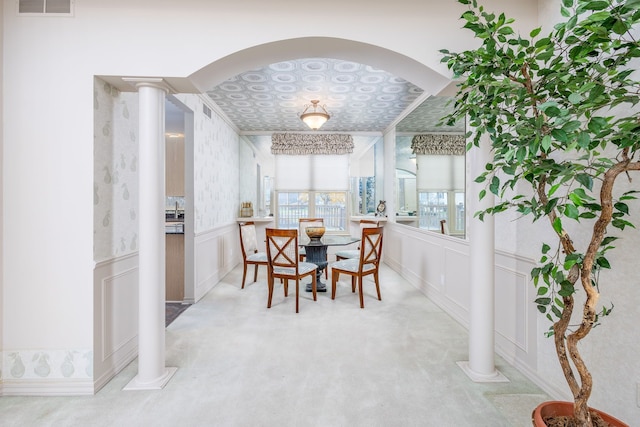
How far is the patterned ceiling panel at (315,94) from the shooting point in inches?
134

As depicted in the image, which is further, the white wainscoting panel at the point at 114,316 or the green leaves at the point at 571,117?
the white wainscoting panel at the point at 114,316

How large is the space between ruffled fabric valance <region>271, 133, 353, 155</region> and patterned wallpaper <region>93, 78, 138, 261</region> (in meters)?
3.84

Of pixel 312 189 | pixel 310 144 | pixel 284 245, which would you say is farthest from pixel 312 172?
pixel 284 245

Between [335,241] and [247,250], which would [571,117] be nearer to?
[335,241]

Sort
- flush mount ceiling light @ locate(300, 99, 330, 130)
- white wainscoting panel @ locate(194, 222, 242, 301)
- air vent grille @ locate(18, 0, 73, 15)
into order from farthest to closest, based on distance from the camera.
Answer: flush mount ceiling light @ locate(300, 99, 330, 130) < white wainscoting panel @ locate(194, 222, 242, 301) < air vent grille @ locate(18, 0, 73, 15)

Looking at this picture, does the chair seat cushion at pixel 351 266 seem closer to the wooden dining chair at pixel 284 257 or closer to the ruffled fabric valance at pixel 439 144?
the wooden dining chair at pixel 284 257

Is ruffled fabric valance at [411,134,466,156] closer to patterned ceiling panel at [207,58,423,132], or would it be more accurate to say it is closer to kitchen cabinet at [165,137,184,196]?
patterned ceiling panel at [207,58,423,132]

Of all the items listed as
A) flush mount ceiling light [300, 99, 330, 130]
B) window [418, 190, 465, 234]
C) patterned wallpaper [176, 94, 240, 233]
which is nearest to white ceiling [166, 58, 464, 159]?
flush mount ceiling light [300, 99, 330, 130]

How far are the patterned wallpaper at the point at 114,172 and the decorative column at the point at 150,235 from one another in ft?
0.92

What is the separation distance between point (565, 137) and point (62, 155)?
2.69m

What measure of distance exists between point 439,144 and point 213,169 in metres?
3.08

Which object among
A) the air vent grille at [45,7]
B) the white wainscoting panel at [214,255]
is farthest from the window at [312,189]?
the air vent grille at [45,7]

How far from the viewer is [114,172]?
226cm

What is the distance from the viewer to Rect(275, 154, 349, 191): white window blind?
6441 millimetres
